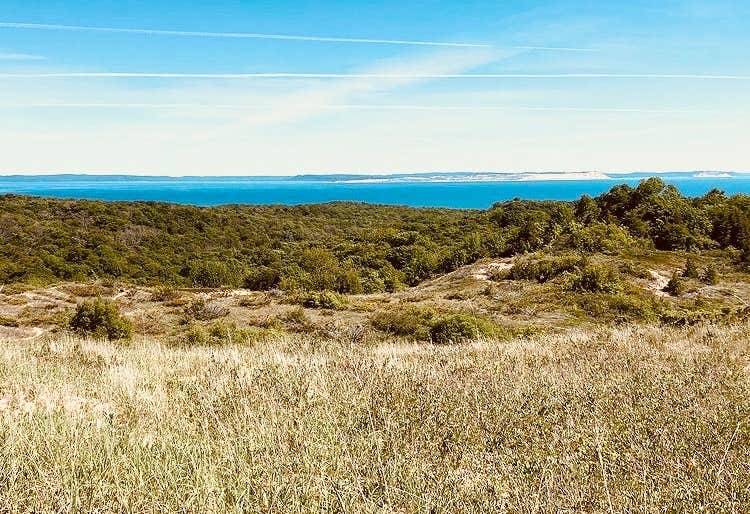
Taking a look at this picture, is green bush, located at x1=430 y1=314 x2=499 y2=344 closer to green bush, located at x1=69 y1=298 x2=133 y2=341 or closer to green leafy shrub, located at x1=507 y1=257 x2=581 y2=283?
green bush, located at x1=69 y1=298 x2=133 y2=341

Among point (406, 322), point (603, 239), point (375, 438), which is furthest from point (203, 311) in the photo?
point (603, 239)

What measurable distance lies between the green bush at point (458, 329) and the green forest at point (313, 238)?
48.4 ft

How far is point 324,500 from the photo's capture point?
10.5 ft

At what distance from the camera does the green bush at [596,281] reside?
22.2 m

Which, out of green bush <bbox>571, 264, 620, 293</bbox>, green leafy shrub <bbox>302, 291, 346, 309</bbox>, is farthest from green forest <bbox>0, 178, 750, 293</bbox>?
green leafy shrub <bbox>302, 291, 346, 309</bbox>

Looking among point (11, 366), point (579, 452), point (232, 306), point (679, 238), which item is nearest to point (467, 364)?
point (579, 452)

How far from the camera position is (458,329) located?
15.7 meters

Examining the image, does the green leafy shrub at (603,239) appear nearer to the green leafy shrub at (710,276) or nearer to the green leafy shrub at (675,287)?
the green leafy shrub at (710,276)

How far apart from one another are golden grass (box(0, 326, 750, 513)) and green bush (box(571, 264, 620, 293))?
16.1 metres

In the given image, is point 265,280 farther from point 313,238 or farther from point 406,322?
point 313,238

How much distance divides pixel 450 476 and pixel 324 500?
814 millimetres

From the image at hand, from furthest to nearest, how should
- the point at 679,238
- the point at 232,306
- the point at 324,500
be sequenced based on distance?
the point at 679,238, the point at 232,306, the point at 324,500

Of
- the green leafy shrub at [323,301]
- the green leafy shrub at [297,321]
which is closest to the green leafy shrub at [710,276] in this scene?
the green leafy shrub at [323,301]

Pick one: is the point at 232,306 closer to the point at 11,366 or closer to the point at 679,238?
the point at 11,366
